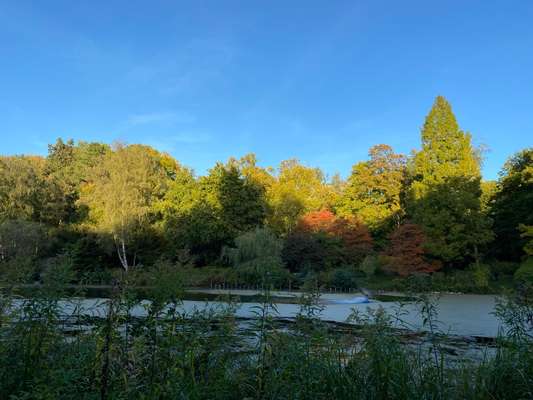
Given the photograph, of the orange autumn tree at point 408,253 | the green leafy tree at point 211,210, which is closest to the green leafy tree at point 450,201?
the orange autumn tree at point 408,253

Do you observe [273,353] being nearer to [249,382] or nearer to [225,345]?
[249,382]

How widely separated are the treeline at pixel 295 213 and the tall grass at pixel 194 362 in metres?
16.6

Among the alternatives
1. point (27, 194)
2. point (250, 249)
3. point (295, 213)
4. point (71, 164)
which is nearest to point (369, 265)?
point (250, 249)

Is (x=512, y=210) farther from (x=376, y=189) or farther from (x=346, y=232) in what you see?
(x=346, y=232)

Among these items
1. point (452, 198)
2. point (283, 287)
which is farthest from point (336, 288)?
point (452, 198)

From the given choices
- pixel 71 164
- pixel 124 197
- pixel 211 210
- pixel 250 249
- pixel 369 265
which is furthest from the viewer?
pixel 71 164

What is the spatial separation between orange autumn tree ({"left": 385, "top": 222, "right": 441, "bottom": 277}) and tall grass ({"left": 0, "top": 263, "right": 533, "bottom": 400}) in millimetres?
16266

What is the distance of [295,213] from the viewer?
95.9 ft

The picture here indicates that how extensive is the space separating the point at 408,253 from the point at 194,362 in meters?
17.7

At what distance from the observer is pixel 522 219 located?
2214cm

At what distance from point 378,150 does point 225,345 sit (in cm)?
2579

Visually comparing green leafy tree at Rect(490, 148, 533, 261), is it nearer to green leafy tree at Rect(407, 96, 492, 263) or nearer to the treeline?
the treeline

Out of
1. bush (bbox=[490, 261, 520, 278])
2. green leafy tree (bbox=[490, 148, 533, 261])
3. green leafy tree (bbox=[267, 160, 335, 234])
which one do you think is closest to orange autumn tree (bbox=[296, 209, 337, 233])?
green leafy tree (bbox=[267, 160, 335, 234])

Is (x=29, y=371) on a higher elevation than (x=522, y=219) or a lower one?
lower
